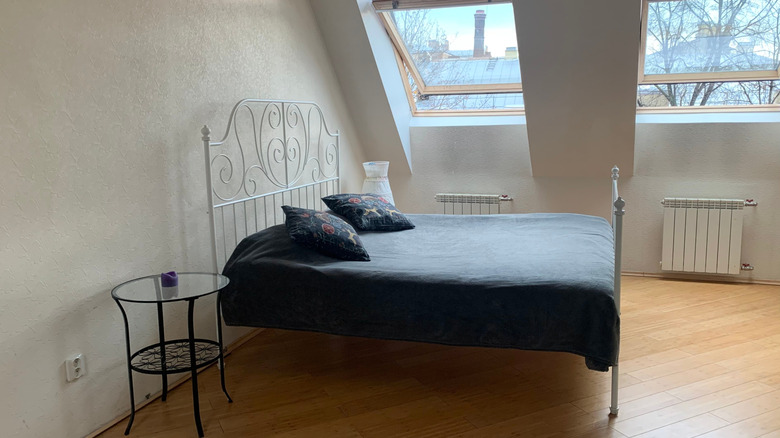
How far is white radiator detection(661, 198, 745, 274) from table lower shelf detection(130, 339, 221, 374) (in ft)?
10.8

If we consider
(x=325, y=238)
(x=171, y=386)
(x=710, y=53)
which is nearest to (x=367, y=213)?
(x=325, y=238)

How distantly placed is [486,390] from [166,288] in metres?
1.45

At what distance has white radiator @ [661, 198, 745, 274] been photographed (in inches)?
167

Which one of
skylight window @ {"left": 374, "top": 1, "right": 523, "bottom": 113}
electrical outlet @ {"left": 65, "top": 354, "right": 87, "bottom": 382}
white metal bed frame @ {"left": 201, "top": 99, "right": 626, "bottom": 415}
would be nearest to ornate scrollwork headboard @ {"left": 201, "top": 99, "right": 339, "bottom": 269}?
white metal bed frame @ {"left": 201, "top": 99, "right": 626, "bottom": 415}

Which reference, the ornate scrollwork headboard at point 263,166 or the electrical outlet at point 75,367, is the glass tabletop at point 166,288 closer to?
the electrical outlet at point 75,367

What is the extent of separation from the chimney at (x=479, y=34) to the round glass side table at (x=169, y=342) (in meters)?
2.67

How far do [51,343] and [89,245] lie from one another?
38 centimetres

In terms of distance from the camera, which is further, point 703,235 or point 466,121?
point 466,121

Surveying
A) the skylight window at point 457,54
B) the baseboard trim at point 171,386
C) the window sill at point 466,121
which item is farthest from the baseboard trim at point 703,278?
the baseboard trim at point 171,386

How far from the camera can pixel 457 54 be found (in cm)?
457

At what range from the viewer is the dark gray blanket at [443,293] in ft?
7.91

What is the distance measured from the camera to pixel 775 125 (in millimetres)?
4133

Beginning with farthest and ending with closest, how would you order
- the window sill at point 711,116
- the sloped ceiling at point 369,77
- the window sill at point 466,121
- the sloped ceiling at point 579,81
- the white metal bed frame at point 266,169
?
the window sill at point 466,121 → the window sill at point 711,116 → the sloped ceiling at point 369,77 → the sloped ceiling at point 579,81 → the white metal bed frame at point 266,169

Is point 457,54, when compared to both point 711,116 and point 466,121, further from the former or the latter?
point 711,116
